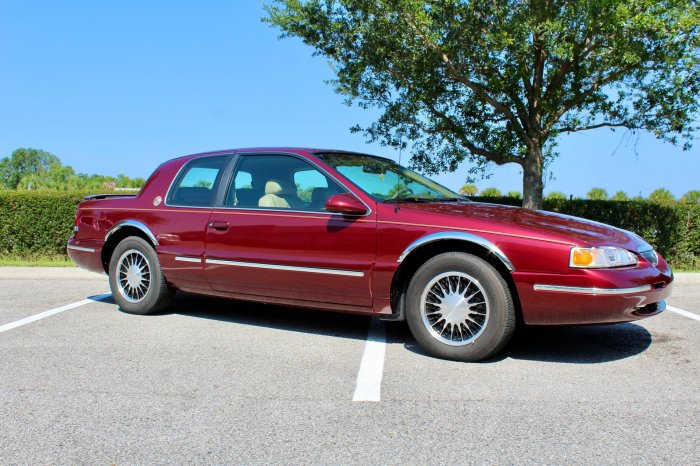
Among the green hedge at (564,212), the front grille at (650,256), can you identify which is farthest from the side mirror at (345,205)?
the green hedge at (564,212)

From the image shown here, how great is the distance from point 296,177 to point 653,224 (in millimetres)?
8677

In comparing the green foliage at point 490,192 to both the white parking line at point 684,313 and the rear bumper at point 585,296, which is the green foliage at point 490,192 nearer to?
the white parking line at point 684,313

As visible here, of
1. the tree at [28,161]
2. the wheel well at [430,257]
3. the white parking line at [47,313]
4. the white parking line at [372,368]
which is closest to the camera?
the white parking line at [372,368]

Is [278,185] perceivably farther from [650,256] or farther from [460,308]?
[650,256]

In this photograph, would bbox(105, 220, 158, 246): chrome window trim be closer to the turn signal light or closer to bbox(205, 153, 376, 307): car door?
bbox(205, 153, 376, 307): car door

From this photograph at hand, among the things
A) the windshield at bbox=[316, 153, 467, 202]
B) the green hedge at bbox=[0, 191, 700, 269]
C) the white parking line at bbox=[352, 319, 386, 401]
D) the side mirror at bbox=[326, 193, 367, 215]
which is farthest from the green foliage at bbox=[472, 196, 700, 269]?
the side mirror at bbox=[326, 193, 367, 215]

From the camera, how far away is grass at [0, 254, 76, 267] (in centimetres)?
1119

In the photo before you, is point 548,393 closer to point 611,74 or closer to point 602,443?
point 602,443

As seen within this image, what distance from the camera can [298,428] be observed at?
3285mm

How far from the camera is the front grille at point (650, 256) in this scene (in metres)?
4.71

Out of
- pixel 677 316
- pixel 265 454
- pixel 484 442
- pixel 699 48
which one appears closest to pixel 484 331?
pixel 484 442

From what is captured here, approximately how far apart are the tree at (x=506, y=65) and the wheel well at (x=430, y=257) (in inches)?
236

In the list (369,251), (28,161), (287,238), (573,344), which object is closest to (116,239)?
(287,238)

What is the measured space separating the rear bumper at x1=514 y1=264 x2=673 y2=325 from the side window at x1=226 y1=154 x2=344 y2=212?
5.79 ft
